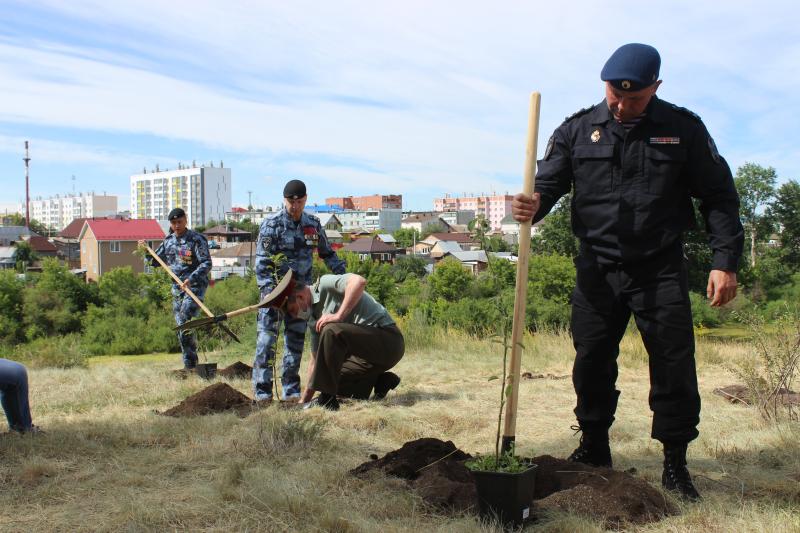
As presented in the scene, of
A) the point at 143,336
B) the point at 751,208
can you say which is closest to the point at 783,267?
the point at 751,208

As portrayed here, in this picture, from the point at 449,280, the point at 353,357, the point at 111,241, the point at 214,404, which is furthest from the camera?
the point at 111,241

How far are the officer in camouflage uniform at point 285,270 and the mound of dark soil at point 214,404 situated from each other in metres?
0.33

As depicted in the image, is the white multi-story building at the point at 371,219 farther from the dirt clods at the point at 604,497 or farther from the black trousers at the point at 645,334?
the dirt clods at the point at 604,497

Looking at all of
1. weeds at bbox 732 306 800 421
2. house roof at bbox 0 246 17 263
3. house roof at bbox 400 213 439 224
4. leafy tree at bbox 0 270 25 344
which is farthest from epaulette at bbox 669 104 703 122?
house roof at bbox 400 213 439 224

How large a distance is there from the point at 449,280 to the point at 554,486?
127ft

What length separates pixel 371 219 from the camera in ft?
553

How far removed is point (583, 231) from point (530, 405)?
2.54 m

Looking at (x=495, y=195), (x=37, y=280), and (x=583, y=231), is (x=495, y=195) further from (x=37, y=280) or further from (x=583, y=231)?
(x=583, y=231)

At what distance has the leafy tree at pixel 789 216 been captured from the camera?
56.8m

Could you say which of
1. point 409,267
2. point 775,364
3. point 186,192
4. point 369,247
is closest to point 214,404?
point 775,364

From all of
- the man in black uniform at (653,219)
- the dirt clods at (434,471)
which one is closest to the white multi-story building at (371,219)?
the dirt clods at (434,471)

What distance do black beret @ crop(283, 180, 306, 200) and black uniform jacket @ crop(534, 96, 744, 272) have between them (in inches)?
123

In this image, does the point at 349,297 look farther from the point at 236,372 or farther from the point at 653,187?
the point at 236,372

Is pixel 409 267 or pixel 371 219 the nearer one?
pixel 409 267
